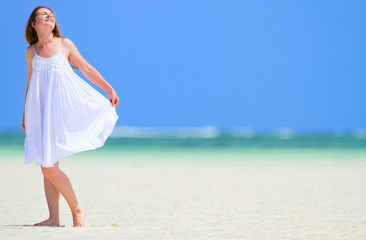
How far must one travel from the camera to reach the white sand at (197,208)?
3842mm

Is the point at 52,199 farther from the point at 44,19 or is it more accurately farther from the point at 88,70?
the point at 44,19

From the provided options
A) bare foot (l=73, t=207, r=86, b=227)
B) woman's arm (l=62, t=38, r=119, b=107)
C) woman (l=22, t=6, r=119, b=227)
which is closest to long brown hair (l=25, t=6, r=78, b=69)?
woman (l=22, t=6, r=119, b=227)

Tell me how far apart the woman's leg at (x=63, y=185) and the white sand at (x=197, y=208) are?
103mm

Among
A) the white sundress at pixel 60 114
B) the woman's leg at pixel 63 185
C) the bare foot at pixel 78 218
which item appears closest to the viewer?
the white sundress at pixel 60 114

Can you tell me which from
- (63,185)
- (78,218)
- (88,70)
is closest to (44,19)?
(88,70)

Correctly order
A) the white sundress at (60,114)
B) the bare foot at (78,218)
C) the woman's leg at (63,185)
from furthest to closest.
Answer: the bare foot at (78,218) → the woman's leg at (63,185) → the white sundress at (60,114)

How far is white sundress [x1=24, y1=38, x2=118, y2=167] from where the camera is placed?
382 centimetres

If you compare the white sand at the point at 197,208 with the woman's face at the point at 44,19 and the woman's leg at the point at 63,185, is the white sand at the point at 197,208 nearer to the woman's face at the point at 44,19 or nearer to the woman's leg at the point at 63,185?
the woman's leg at the point at 63,185

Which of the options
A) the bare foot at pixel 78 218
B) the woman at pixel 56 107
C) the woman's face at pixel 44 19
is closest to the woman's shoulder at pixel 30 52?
the woman at pixel 56 107

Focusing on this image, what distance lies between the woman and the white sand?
17.2 inches

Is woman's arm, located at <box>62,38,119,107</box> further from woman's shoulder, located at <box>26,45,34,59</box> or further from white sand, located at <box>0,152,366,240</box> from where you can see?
white sand, located at <box>0,152,366,240</box>

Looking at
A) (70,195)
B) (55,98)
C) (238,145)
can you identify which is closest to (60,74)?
(55,98)

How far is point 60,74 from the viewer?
13.0 ft

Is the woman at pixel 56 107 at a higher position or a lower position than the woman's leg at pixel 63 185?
higher
